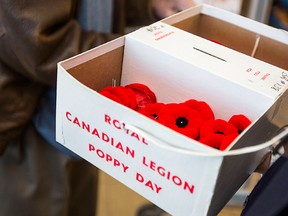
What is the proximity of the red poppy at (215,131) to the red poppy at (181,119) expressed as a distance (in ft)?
0.04

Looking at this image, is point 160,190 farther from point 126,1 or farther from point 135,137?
point 126,1

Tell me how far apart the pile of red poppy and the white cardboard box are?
21 mm

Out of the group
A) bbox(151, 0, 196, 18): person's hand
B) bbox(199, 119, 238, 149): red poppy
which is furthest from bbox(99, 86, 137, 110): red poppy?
bbox(151, 0, 196, 18): person's hand

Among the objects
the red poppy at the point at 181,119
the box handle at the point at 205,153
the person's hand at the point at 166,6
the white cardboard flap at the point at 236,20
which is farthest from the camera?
the person's hand at the point at 166,6

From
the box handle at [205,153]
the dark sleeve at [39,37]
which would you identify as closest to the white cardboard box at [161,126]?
the box handle at [205,153]

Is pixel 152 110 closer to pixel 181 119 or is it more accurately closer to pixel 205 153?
pixel 181 119

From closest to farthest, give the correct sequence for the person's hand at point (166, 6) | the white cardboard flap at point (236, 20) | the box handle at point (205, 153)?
the box handle at point (205, 153) → the white cardboard flap at point (236, 20) → the person's hand at point (166, 6)

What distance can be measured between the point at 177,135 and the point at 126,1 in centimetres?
64

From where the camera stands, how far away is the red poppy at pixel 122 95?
1.92 feet

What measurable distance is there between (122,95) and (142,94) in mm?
42

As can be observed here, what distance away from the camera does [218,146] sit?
52 cm

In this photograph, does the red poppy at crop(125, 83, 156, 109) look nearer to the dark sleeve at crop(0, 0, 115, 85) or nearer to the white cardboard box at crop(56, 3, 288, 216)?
the white cardboard box at crop(56, 3, 288, 216)

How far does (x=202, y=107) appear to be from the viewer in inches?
22.7

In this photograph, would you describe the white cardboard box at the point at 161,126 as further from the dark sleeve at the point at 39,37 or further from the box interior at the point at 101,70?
the dark sleeve at the point at 39,37
